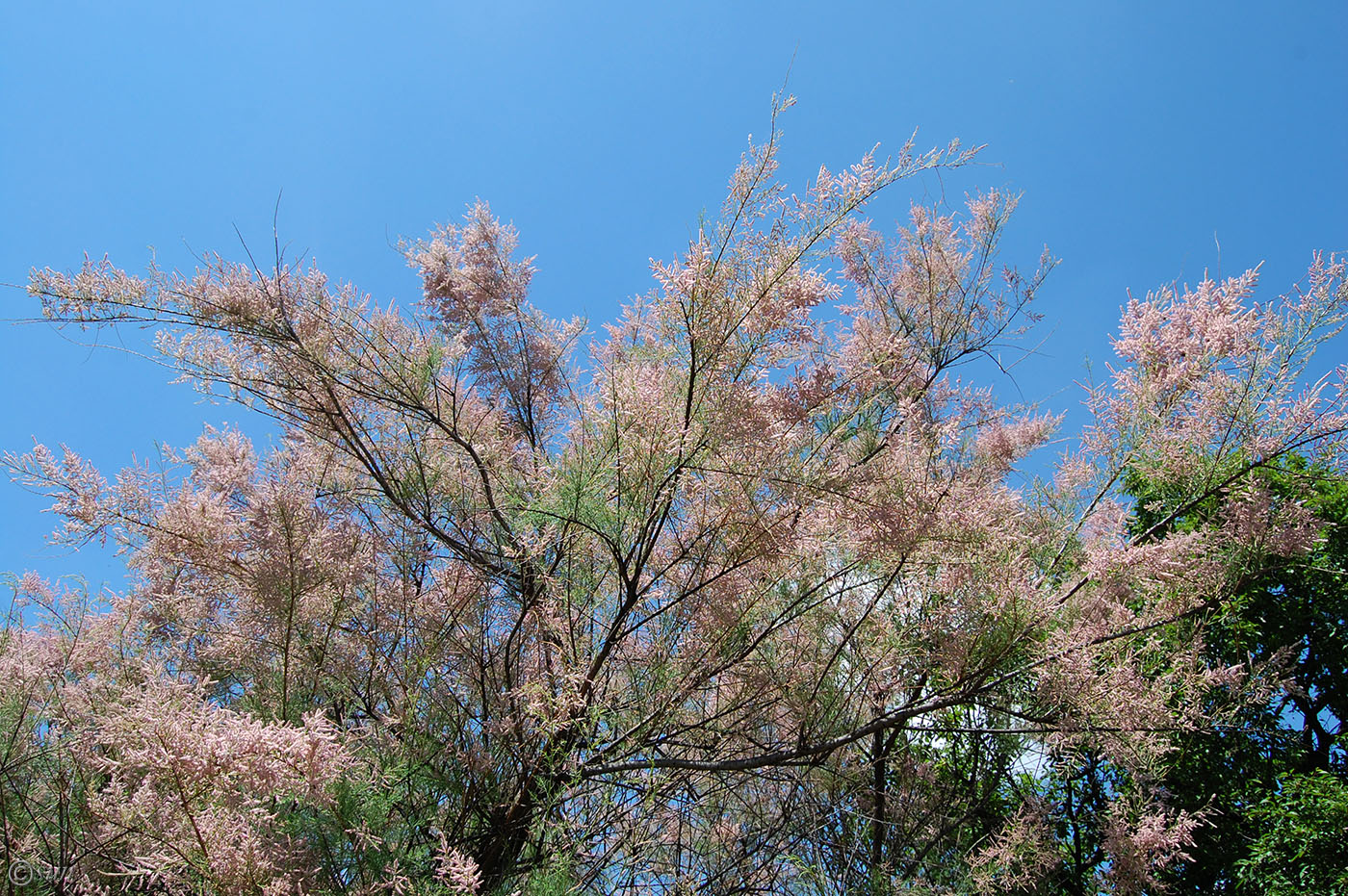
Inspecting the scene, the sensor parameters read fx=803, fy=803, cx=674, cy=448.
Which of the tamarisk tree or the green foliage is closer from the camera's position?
the tamarisk tree

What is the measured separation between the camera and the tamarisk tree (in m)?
2.37

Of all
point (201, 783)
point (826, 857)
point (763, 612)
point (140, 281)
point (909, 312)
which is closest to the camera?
point (201, 783)

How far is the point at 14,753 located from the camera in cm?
253

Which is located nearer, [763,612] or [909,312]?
[763,612]

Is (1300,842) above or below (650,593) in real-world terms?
below

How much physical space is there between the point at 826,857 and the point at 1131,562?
1.67 m

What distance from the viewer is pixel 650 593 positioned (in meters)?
2.62

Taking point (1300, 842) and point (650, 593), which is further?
point (1300, 842)

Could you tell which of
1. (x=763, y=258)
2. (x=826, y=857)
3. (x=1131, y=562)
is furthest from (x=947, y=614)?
(x=763, y=258)

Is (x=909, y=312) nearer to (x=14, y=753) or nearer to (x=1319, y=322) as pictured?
(x=1319, y=322)

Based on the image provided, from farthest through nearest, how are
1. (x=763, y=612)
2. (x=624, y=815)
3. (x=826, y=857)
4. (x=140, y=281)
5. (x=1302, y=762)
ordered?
1. (x=1302, y=762)
2. (x=826, y=857)
3. (x=763, y=612)
4. (x=624, y=815)
5. (x=140, y=281)

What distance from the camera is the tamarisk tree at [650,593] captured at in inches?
93.3

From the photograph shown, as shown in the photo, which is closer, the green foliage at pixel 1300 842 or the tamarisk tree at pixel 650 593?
the tamarisk tree at pixel 650 593

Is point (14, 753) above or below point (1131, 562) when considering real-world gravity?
below
